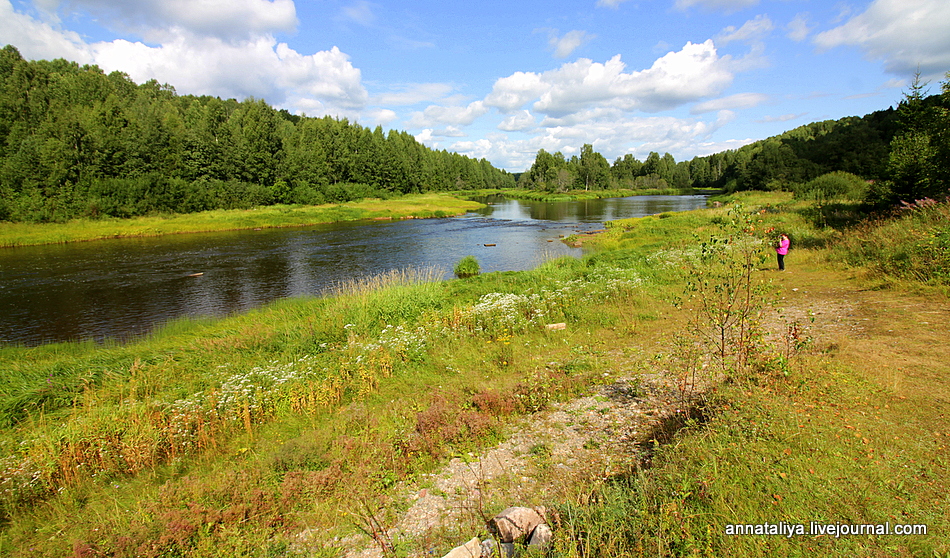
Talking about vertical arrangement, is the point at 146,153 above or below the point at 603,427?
above

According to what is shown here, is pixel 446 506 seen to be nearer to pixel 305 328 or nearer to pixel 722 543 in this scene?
pixel 722 543

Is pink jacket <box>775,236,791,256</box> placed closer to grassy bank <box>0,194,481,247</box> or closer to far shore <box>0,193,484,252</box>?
far shore <box>0,193,484,252</box>

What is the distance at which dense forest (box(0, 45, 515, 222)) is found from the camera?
44.4 metres

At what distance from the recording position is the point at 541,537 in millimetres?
4133

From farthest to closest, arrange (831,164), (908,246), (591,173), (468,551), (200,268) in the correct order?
1. (591,173)
2. (831,164)
3. (200,268)
4. (908,246)
5. (468,551)

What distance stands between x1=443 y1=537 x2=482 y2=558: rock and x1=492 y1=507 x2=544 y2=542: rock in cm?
30

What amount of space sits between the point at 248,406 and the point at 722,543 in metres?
7.84

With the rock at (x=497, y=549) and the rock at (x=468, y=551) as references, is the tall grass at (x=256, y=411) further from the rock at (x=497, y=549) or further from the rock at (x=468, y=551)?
the rock at (x=497, y=549)

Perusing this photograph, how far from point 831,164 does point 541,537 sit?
243 ft

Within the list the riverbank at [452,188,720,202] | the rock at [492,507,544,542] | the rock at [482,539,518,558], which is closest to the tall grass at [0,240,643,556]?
the rock at [482,539,518,558]

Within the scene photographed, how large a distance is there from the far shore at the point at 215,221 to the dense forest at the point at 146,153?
229 cm

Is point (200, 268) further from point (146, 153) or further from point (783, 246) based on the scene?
point (146, 153)

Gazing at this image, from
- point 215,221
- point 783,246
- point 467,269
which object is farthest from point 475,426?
point 215,221

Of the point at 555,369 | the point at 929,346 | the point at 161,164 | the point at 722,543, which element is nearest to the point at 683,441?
the point at 722,543
